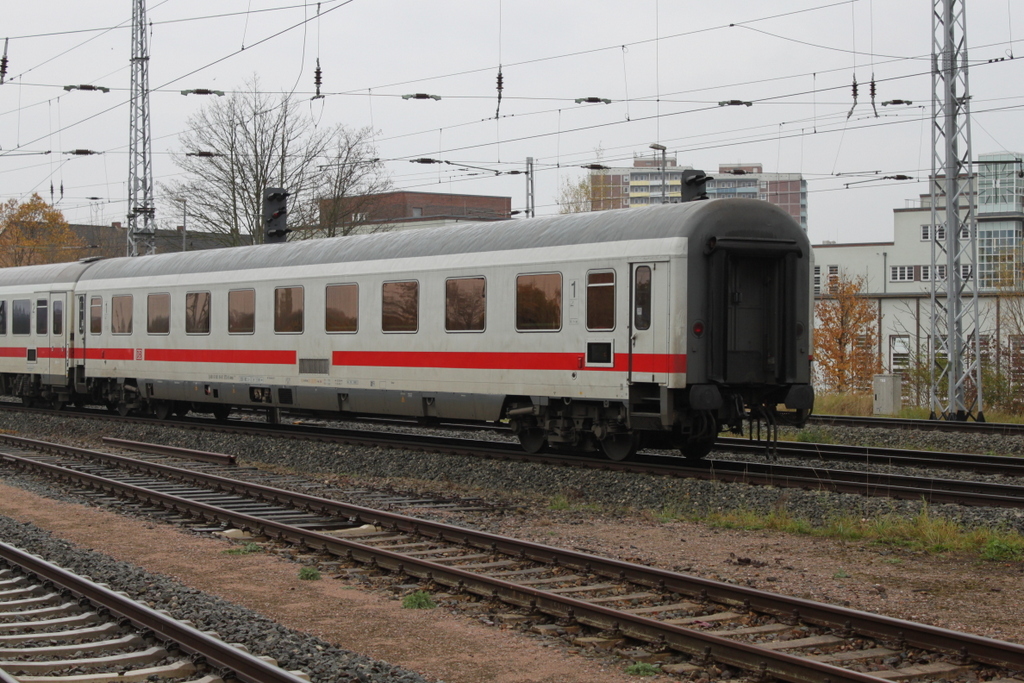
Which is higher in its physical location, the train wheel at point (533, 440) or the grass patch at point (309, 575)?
the train wheel at point (533, 440)

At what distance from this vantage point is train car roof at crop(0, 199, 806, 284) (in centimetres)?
1403

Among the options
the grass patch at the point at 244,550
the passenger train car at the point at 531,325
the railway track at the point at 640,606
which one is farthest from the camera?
the passenger train car at the point at 531,325

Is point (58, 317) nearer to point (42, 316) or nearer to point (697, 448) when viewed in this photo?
point (42, 316)

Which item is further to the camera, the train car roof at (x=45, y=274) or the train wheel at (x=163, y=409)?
the train car roof at (x=45, y=274)

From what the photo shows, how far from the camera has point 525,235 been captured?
15984 millimetres

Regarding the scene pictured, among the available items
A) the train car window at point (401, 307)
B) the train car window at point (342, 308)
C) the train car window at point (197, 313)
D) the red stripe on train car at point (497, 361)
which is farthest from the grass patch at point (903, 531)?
the train car window at point (197, 313)

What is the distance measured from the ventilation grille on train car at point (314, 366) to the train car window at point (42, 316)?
10.3 meters

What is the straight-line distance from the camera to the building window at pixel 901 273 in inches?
2507

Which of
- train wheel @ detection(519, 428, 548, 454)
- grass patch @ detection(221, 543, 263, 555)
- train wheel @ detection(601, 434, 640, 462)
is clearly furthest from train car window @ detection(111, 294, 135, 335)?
grass patch @ detection(221, 543, 263, 555)

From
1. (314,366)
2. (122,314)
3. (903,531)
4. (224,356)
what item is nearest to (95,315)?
(122,314)

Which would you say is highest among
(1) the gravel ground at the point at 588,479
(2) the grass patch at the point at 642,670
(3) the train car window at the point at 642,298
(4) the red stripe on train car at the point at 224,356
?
(3) the train car window at the point at 642,298

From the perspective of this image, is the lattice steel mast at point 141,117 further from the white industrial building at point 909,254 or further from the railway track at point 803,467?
the white industrial building at point 909,254

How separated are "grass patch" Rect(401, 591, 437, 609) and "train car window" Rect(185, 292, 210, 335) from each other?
48.7ft

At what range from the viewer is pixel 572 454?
16234 millimetres
